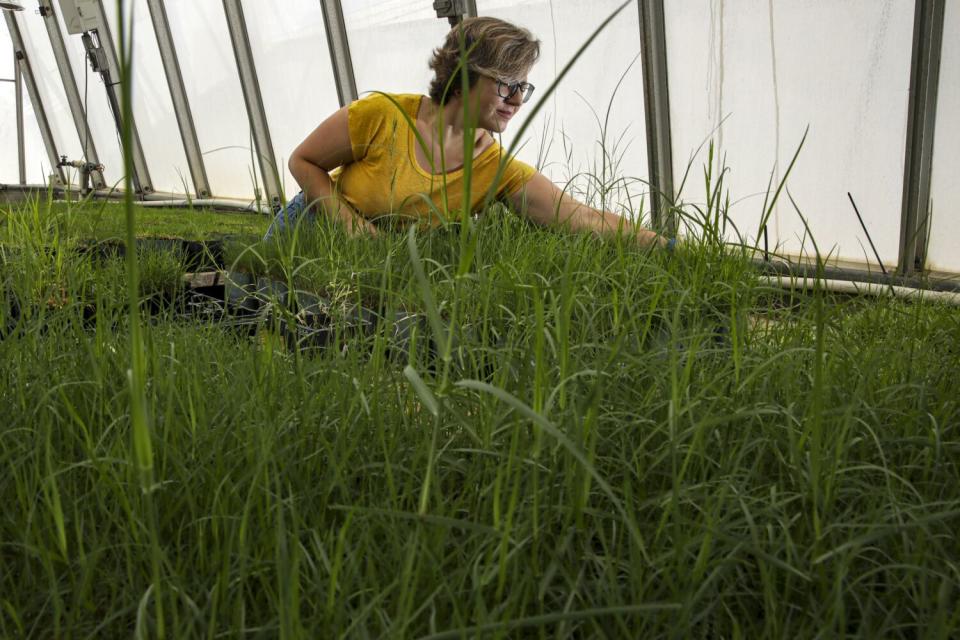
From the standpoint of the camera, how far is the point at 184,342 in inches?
50.4

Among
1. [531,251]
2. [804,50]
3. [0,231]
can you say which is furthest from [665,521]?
[804,50]

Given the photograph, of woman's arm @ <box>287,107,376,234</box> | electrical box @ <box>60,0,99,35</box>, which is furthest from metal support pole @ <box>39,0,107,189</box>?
woman's arm @ <box>287,107,376,234</box>

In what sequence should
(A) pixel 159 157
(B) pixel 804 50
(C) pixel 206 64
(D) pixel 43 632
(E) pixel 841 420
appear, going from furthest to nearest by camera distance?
(A) pixel 159 157 < (C) pixel 206 64 < (B) pixel 804 50 < (E) pixel 841 420 < (D) pixel 43 632

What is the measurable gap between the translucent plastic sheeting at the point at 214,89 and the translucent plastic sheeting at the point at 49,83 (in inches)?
129

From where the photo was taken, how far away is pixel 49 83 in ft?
38.7

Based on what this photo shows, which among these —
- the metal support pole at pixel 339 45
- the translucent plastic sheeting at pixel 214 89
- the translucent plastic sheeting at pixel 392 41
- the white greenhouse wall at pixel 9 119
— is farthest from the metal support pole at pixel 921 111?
the white greenhouse wall at pixel 9 119

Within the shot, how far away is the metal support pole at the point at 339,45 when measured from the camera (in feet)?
22.4

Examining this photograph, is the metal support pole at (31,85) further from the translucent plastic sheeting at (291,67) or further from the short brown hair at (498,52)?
the short brown hair at (498,52)

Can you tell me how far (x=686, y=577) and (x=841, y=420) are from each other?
302 millimetres

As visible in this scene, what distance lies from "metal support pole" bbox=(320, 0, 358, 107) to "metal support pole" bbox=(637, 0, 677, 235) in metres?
2.89

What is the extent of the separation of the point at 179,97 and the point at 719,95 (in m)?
6.57

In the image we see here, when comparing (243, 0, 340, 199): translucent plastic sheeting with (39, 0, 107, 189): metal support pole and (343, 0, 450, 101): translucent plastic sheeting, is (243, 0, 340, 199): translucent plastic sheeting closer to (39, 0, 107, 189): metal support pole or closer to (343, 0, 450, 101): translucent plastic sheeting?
(343, 0, 450, 101): translucent plastic sheeting

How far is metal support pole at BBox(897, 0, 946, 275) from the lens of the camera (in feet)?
11.8

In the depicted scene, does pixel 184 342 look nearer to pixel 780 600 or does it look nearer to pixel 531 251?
pixel 531 251
